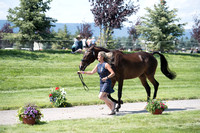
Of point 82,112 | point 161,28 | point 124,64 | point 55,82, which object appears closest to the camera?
point 82,112

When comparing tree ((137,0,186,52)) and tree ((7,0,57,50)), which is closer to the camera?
tree ((7,0,57,50))

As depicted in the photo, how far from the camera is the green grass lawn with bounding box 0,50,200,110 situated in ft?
43.5

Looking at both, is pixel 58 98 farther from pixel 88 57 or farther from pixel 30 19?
pixel 30 19

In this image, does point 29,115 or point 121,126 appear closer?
point 121,126

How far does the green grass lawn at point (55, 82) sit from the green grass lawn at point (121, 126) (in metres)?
3.68

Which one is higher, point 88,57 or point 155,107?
point 88,57

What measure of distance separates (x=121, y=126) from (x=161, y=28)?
29.9 metres

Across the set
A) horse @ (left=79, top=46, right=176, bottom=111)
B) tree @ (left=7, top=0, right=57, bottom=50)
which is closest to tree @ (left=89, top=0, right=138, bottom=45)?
tree @ (left=7, top=0, right=57, bottom=50)

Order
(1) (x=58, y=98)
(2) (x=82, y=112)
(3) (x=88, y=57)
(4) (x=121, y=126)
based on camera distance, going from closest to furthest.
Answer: (4) (x=121, y=126)
(2) (x=82, y=112)
(3) (x=88, y=57)
(1) (x=58, y=98)

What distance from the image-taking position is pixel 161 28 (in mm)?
35656

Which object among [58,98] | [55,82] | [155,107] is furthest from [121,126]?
[55,82]

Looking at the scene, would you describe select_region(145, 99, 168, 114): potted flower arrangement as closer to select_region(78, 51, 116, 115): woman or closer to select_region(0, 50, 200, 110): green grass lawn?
select_region(78, 51, 116, 115): woman

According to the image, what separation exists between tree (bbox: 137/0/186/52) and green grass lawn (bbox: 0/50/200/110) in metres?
8.05

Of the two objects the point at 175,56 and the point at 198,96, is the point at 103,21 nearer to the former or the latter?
the point at 175,56
